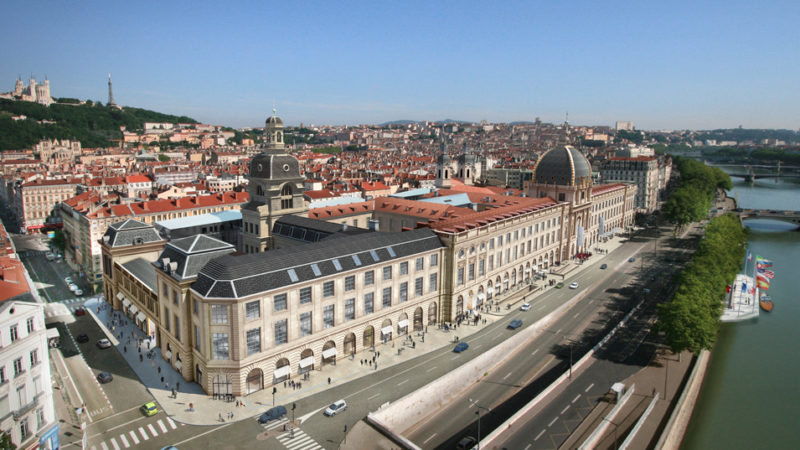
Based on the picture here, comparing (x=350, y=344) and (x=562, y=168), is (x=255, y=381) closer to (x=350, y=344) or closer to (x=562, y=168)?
(x=350, y=344)

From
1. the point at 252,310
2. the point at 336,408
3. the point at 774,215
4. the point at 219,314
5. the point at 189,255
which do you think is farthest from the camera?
the point at 774,215

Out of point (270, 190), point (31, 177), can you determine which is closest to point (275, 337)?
point (270, 190)

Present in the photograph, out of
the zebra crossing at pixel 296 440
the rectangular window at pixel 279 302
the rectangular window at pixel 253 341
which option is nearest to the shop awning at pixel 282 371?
the rectangular window at pixel 253 341

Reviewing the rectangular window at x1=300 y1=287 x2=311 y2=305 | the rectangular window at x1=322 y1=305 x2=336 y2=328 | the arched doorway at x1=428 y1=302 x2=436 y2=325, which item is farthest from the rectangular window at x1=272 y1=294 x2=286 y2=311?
the arched doorway at x1=428 y1=302 x2=436 y2=325

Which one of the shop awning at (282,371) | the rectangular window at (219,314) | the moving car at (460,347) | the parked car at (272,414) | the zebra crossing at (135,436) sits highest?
the rectangular window at (219,314)

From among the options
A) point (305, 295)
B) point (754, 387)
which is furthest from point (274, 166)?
point (754, 387)

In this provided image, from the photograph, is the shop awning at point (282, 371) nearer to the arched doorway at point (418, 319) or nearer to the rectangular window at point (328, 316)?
the rectangular window at point (328, 316)
